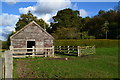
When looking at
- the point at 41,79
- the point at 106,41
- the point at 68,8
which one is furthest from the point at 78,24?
the point at 41,79

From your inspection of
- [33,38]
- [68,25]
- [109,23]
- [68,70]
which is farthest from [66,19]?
[68,70]

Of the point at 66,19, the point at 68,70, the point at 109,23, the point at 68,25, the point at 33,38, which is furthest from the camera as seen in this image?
the point at 66,19

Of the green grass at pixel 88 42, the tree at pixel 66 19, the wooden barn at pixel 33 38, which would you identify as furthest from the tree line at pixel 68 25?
the wooden barn at pixel 33 38

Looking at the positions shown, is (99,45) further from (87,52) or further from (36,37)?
(36,37)

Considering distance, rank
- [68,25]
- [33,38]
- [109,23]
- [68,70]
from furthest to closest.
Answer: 1. [68,25]
2. [33,38]
3. [109,23]
4. [68,70]

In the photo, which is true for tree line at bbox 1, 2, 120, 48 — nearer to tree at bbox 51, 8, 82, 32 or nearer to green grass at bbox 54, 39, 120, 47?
tree at bbox 51, 8, 82, 32

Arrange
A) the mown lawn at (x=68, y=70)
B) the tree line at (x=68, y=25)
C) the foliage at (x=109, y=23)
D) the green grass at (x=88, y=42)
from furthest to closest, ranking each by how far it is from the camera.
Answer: the tree line at (x=68, y=25)
the green grass at (x=88, y=42)
the foliage at (x=109, y=23)
the mown lawn at (x=68, y=70)

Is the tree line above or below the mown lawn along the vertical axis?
above

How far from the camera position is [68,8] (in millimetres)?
54688

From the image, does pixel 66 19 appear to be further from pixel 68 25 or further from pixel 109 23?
pixel 109 23

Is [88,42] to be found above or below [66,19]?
below

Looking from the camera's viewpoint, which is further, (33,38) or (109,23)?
(33,38)

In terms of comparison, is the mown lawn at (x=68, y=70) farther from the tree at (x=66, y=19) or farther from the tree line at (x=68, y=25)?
the tree at (x=66, y=19)

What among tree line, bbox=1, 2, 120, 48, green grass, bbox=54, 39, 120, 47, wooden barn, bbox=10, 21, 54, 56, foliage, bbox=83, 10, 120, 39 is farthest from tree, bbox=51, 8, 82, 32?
wooden barn, bbox=10, 21, 54, 56
